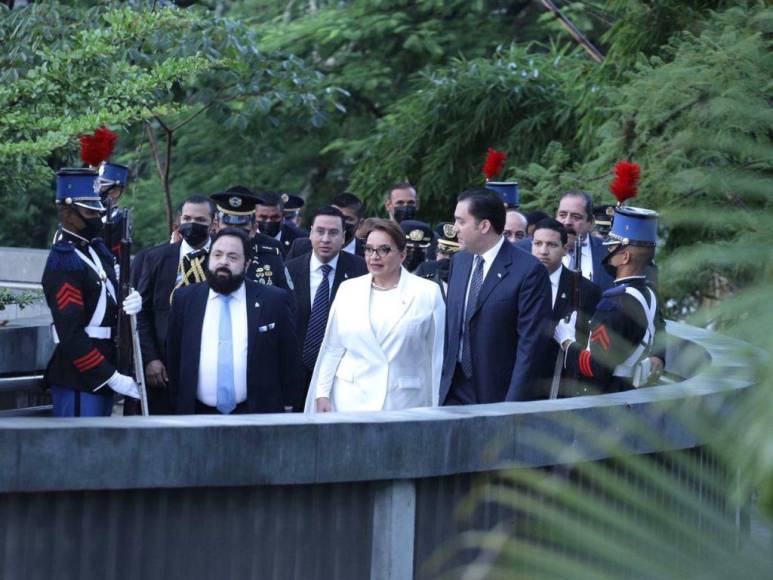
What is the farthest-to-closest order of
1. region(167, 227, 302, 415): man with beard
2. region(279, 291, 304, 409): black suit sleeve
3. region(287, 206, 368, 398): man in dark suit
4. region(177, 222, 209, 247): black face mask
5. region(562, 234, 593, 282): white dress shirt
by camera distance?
region(562, 234, 593, 282): white dress shirt → region(287, 206, 368, 398): man in dark suit → region(177, 222, 209, 247): black face mask → region(279, 291, 304, 409): black suit sleeve → region(167, 227, 302, 415): man with beard

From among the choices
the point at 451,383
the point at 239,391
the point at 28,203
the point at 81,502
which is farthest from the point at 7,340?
the point at 28,203

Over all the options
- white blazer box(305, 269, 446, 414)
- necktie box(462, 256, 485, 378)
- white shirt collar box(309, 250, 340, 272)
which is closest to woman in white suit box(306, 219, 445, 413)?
white blazer box(305, 269, 446, 414)

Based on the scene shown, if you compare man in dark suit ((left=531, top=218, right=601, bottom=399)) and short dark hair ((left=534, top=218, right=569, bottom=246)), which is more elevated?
short dark hair ((left=534, top=218, right=569, bottom=246))

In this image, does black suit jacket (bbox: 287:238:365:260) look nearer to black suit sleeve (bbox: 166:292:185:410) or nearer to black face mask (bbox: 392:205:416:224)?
black face mask (bbox: 392:205:416:224)

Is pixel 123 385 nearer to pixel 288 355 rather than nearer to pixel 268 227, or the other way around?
pixel 288 355

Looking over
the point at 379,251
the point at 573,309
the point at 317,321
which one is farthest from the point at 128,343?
the point at 573,309

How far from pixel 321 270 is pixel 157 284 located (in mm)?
1123

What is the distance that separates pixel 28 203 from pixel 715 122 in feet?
70.9

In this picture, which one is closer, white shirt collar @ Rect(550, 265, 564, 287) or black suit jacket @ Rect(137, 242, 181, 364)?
black suit jacket @ Rect(137, 242, 181, 364)

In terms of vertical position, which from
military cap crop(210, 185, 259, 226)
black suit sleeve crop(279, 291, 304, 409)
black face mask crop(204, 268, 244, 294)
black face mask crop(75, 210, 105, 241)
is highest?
military cap crop(210, 185, 259, 226)

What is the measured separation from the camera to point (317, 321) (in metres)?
9.08

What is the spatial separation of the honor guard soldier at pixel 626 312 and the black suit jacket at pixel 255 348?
4.97ft

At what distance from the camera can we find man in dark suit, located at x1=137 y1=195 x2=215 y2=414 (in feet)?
26.6

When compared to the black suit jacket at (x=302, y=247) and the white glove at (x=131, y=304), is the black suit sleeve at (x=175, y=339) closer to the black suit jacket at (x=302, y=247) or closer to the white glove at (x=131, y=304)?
the white glove at (x=131, y=304)
